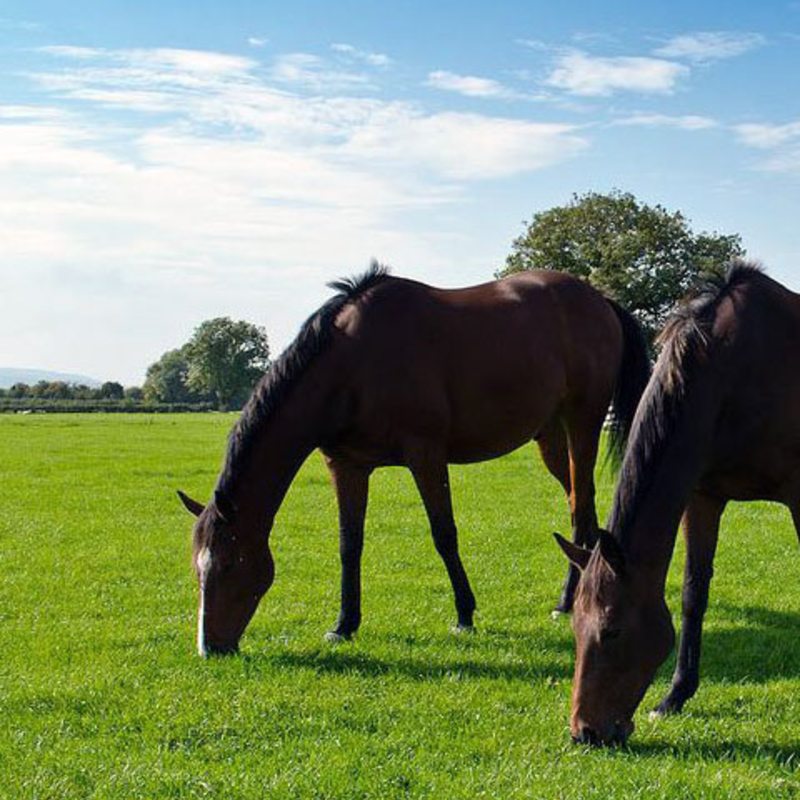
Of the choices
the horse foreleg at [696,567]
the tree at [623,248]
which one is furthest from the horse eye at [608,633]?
the tree at [623,248]

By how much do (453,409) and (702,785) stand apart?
3674 mm

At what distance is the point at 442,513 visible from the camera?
7168 millimetres

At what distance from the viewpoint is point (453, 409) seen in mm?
7395

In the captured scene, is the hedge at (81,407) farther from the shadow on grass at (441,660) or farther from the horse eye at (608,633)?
the horse eye at (608,633)

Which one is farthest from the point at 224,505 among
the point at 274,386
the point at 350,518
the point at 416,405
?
the point at 416,405

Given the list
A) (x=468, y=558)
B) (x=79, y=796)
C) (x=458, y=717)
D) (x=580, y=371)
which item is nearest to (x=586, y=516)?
(x=580, y=371)

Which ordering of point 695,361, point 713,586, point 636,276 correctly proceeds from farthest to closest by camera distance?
point 636,276 → point 713,586 → point 695,361

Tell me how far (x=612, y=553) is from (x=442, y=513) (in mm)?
2759

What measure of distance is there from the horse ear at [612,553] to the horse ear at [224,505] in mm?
2704

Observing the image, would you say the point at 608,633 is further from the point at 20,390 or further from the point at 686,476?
the point at 20,390

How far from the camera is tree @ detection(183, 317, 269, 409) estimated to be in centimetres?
9538

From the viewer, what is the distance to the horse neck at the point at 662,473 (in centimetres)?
471

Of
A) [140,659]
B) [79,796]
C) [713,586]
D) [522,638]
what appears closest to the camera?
[79,796]

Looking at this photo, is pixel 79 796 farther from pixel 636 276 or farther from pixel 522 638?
pixel 636 276
